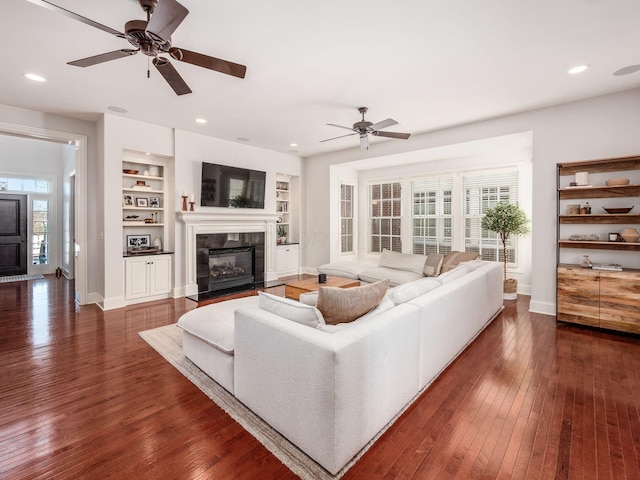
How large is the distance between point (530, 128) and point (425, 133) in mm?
1579

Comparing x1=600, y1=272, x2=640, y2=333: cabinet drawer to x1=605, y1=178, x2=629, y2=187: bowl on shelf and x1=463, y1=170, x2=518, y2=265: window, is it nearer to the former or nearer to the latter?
x1=605, y1=178, x2=629, y2=187: bowl on shelf

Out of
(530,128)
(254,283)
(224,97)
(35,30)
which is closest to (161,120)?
(224,97)

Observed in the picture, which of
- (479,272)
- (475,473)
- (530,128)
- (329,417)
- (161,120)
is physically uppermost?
(161,120)

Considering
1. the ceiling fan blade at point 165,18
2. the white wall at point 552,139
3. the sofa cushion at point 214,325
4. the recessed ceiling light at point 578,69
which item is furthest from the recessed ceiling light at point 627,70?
the sofa cushion at point 214,325

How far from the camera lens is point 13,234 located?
7.07 metres

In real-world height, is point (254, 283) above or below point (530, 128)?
below

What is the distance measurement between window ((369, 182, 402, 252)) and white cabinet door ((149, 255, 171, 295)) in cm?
473

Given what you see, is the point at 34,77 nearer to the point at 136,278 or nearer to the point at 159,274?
the point at 136,278

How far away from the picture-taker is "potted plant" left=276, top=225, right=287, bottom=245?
740 centimetres

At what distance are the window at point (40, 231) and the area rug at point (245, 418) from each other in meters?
6.29

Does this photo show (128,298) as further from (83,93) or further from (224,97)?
(224,97)

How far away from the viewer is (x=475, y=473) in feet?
5.32

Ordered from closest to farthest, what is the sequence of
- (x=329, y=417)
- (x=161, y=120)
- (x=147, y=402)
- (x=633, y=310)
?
(x=329, y=417) < (x=147, y=402) < (x=633, y=310) < (x=161, y=120)

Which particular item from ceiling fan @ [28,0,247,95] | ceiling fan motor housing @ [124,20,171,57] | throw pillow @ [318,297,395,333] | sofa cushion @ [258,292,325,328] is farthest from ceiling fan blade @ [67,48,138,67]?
throw pillow @ [318,297,395,333]
